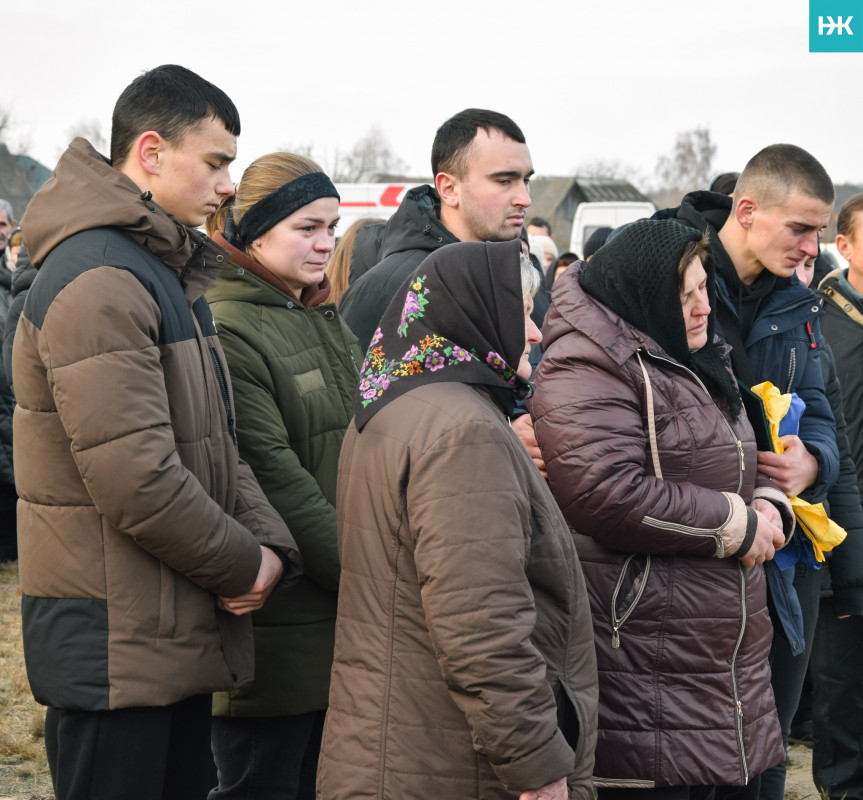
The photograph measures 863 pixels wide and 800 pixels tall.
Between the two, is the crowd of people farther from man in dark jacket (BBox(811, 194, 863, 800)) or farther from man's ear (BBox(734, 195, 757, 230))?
man in dark jacket (BBox(811, 194, 863, 800))

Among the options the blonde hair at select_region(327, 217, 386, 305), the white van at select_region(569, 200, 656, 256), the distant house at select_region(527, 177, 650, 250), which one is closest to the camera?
the blonde hair at select_region(327, 217, 386, 305)

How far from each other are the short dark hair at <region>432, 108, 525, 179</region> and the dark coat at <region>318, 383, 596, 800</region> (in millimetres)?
1817

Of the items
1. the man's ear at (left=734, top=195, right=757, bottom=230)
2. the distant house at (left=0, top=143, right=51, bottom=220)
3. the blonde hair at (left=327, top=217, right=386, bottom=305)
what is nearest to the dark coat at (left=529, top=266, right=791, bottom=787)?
the man's ear at (left=734, top=195, right=757, bottom=230)

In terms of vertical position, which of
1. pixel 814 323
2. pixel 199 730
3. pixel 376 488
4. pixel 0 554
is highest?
pixel 814 323

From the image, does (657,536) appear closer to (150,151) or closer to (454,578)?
(454,578)

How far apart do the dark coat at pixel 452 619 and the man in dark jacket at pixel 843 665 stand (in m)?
2.07

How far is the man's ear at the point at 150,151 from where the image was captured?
2.49 metres

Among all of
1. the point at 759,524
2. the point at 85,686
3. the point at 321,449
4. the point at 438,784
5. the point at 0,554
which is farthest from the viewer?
the point at 0,554

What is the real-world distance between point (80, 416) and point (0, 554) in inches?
248

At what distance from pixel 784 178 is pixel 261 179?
5.77ft

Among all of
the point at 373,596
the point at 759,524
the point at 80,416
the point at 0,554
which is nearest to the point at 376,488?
the point at 373,596

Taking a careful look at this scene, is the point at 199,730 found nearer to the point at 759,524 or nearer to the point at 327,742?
the point at 327,742

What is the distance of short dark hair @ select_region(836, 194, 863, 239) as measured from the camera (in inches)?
176

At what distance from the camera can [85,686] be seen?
Result: 224 cm
